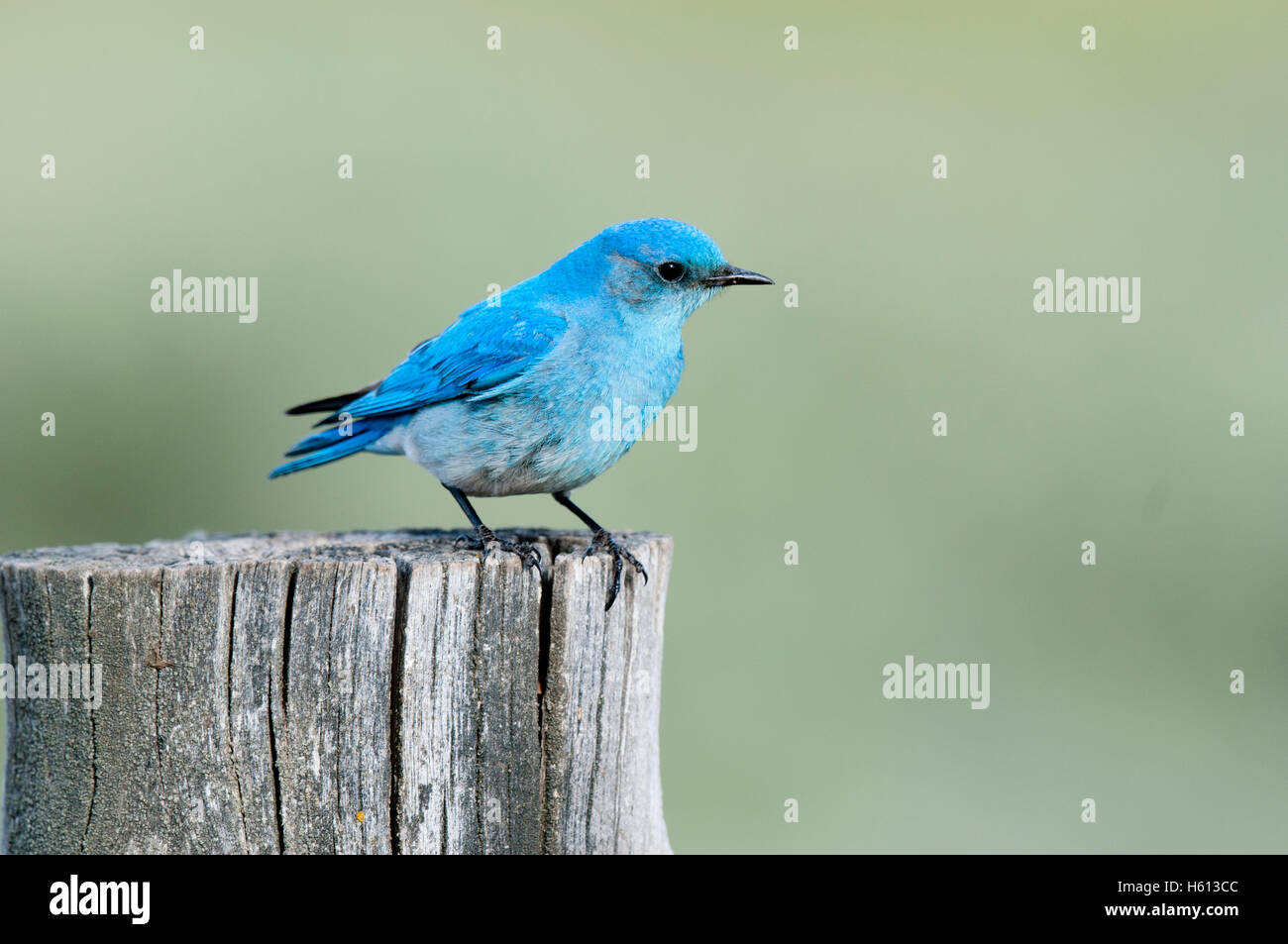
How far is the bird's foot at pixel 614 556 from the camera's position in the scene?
189 inches

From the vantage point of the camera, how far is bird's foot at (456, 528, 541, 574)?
469 centimetres

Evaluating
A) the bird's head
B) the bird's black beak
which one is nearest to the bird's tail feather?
the bird's head

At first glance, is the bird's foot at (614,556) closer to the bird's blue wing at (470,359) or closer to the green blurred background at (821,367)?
the bird's blue wing at (470,359)

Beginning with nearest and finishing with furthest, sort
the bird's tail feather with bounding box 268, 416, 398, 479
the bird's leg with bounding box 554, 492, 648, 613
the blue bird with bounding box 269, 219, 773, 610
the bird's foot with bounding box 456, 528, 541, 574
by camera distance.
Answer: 1. the bird's foot with bounding box 456, 528, 541, 574
2. the bird's leg with bounding box 554, 492, 648, 613
3. the blue bird with bounding box 269, 219, 773, 610
4. the bird's tail feather with bounding box 268, 416, 398, 479

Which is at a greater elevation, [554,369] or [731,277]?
[731,277]

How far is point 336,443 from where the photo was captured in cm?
668

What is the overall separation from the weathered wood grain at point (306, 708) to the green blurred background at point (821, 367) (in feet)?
16.6

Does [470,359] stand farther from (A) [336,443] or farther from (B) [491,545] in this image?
(B) [491,545]

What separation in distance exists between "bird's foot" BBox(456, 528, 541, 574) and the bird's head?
4.44 ft

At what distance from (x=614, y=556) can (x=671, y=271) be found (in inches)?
72.2

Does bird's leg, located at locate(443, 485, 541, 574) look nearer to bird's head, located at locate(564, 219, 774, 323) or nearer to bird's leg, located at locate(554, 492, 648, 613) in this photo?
bird's leg, located at locate(554, 492, 648, 613)

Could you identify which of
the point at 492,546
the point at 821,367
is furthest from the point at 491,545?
the point at 821,367

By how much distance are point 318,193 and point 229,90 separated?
1.59 metres

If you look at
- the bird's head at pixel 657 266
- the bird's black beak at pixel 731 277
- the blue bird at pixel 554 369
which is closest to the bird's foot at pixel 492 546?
the blue bird at pixel 554 369
